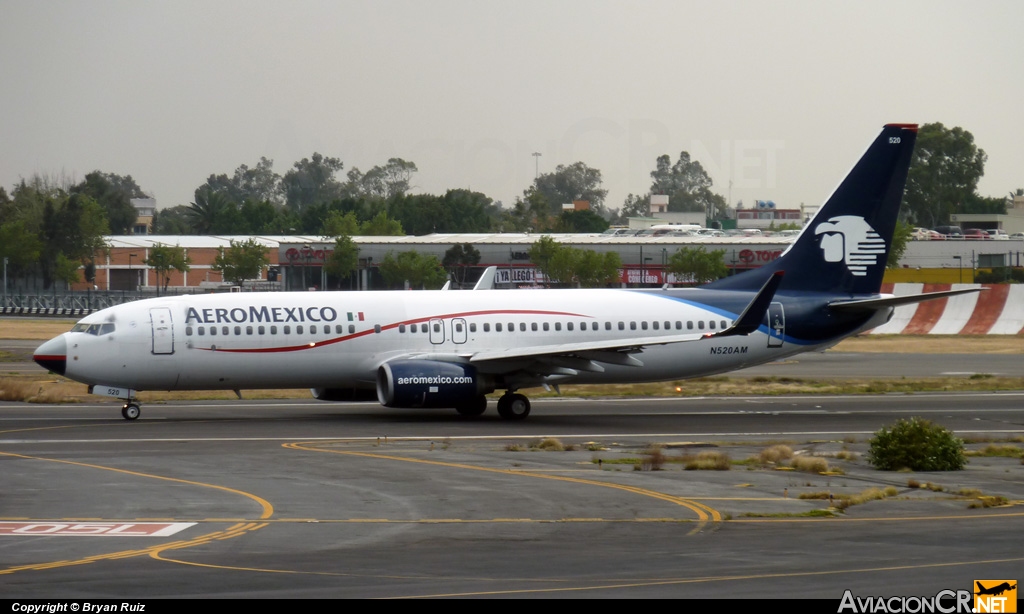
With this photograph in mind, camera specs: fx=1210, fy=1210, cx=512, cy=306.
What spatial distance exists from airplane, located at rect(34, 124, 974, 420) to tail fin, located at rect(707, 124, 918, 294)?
1.7 inches

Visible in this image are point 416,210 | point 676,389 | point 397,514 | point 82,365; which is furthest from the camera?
point 416,210

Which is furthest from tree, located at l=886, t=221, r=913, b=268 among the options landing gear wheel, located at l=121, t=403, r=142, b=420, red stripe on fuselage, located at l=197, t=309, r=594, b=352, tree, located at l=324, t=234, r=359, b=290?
landing gear wheel, located at l=121, t=403, r=142, b=420

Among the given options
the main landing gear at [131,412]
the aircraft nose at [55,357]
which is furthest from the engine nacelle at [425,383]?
the aircraft nose at [55,357]

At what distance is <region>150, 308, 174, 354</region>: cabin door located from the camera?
32438 millimetres

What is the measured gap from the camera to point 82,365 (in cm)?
3212

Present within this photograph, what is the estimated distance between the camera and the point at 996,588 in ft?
40.0

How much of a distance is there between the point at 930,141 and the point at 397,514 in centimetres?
17033

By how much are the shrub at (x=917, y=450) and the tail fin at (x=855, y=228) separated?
13.3 metres

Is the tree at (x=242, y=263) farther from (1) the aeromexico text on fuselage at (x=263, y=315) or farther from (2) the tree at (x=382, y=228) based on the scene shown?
(1) the aeromexico text on fuselage at (x=263, y=315)

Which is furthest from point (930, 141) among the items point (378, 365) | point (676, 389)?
point (378, 365)

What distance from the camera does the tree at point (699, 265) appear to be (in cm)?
8488

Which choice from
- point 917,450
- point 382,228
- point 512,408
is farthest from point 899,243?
point 917,450

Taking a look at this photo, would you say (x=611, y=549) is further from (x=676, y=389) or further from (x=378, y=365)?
(x=676, y=389)

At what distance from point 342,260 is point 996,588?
81.0m
